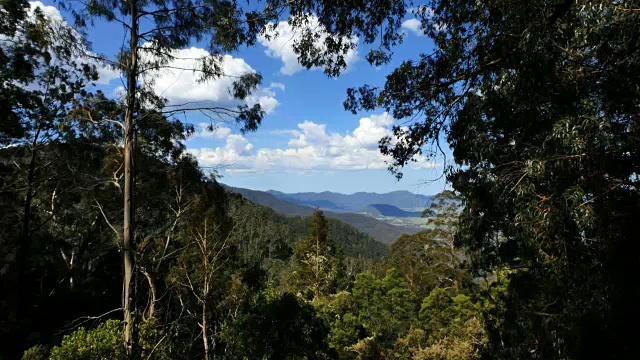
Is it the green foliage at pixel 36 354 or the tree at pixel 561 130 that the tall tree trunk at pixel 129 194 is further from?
the tree at pixel 561 130

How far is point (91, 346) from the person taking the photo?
5.67 metres

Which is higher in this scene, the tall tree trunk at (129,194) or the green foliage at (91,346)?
the tall tree trunk at (129,194)

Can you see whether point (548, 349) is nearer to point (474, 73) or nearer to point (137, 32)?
point (474, 73)

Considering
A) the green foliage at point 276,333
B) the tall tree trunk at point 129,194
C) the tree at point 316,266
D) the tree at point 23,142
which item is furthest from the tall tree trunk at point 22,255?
the tree at point 316,266

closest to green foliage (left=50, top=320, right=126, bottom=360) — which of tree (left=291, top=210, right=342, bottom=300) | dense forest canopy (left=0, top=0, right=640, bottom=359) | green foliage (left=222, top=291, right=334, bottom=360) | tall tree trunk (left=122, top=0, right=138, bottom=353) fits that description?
dense forest canopy (left=0, top=0, right=640, bottom=359)

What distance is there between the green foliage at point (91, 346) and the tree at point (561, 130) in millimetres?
6181

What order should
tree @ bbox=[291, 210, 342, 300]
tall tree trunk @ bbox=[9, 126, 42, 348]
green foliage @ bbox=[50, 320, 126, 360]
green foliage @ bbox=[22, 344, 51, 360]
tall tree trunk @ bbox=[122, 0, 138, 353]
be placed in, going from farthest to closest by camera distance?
1. tree @ bbox=[291, 210, 342, 300]
2. tall tree trunk @ bbox=[9, 126, 42, 348]
3. green foliage @ bbox=[22, 344, 51, 360]
4. green foliage @ bbox=[50, 320, 126, 360]
5. tall tree trunk @ bbox=[122, 0, 138, 353]

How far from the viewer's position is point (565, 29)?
365cm

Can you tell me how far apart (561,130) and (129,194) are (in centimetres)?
509

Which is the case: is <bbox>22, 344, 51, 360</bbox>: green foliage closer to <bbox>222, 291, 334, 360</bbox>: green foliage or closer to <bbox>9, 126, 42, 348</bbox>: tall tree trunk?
<bbox>222, 291, 334, 360</bbox>: green foliage

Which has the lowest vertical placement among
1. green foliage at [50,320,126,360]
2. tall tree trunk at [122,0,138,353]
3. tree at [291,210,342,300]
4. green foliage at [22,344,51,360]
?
tree at [291,210,342,300]

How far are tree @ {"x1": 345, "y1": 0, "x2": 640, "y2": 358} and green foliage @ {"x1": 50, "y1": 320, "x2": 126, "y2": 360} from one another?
20.3 ft

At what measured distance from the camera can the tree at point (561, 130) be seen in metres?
3.57

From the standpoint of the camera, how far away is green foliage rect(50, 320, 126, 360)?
5.52 m
